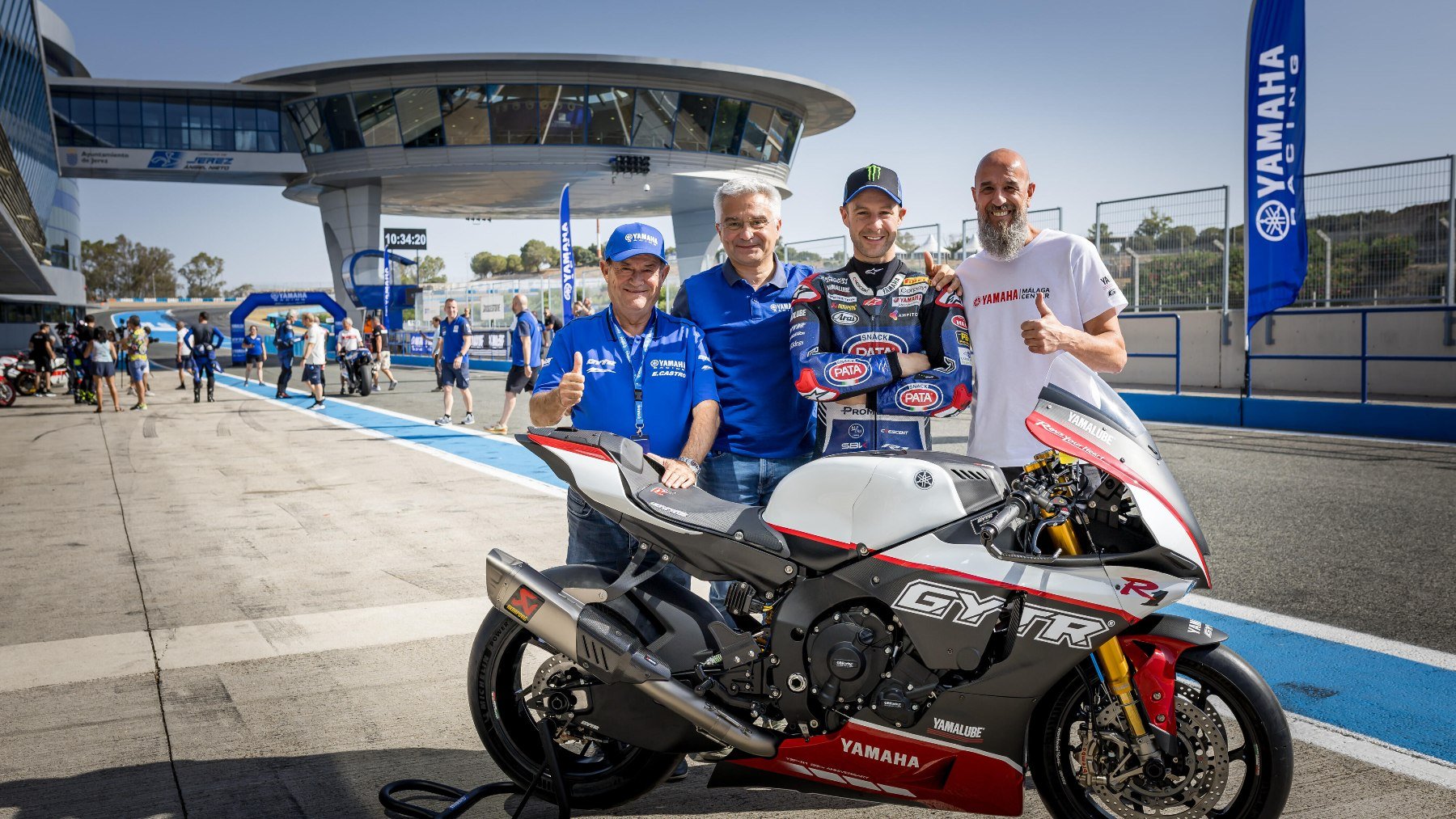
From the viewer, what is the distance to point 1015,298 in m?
3.60

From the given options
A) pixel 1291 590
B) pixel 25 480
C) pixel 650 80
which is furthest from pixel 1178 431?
pixel 650 80

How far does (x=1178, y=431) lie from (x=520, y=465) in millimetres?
8338

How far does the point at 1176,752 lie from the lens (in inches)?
106

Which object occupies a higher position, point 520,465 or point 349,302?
point 349,302

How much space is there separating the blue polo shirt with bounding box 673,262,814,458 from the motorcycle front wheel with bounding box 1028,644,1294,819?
1.40 meters

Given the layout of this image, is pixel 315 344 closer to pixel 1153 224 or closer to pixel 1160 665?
pixel 1153 224

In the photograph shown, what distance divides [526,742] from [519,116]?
4432 cm

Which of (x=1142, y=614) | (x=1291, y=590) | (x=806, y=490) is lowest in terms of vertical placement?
(x=1291, y=590)

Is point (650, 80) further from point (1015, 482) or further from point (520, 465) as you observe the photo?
point (1015, 482)

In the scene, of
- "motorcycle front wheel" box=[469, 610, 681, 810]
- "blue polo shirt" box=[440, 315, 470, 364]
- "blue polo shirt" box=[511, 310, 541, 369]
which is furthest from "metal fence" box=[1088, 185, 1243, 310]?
"motorcycle front wheel" box=[469, 610, 681, 810]

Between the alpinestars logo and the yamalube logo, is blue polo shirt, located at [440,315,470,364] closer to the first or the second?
the yamalube logo

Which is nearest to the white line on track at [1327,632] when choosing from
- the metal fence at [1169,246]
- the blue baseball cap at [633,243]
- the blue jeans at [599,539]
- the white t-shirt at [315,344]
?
the blue jeans at [599,539]

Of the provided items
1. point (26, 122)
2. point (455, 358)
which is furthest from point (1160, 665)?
point (26, 122)

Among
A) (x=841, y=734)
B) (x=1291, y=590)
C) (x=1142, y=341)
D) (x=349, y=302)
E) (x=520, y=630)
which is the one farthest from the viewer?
(x=349, y=302)
